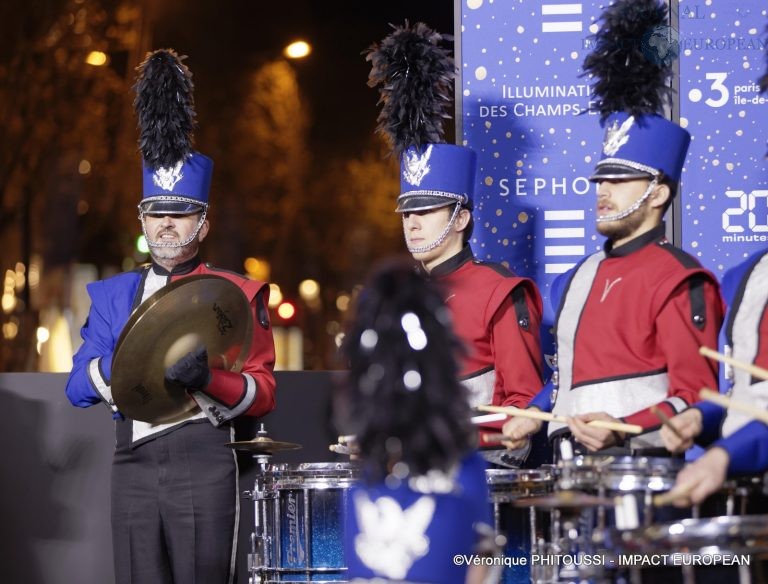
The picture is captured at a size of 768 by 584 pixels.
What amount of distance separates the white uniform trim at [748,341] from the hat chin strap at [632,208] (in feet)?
2.11

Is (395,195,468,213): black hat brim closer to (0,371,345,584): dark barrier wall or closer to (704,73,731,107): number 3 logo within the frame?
(704,73,731,107): number 3 logo

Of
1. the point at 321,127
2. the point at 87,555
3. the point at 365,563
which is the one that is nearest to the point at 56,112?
the point at 321,127

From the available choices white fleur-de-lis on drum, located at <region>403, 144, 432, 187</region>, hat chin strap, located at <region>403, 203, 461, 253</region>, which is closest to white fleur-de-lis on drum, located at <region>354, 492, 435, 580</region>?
hat chin strap, located at <region>403, 203, 461, 253</region>

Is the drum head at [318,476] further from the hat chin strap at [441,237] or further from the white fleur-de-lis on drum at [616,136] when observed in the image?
the white fleur-de-lis on drum at [616,136]

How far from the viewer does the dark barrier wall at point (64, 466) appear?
21.1 feet

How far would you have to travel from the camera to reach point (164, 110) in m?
5.82

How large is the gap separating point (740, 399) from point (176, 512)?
2.35 m

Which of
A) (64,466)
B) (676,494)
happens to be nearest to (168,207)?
(64,466)

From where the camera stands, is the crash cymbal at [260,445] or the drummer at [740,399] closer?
the drummer at [740,399]

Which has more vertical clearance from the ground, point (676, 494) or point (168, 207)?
point (168, 207)

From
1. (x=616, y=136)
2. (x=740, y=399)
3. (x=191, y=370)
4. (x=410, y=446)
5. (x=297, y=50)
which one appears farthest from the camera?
(x=297, y=50)

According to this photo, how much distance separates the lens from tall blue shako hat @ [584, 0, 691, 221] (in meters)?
4.76

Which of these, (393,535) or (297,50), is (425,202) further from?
(297,50)

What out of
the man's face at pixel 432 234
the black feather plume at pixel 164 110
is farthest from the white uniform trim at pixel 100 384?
the man's face at pixel 432 234
